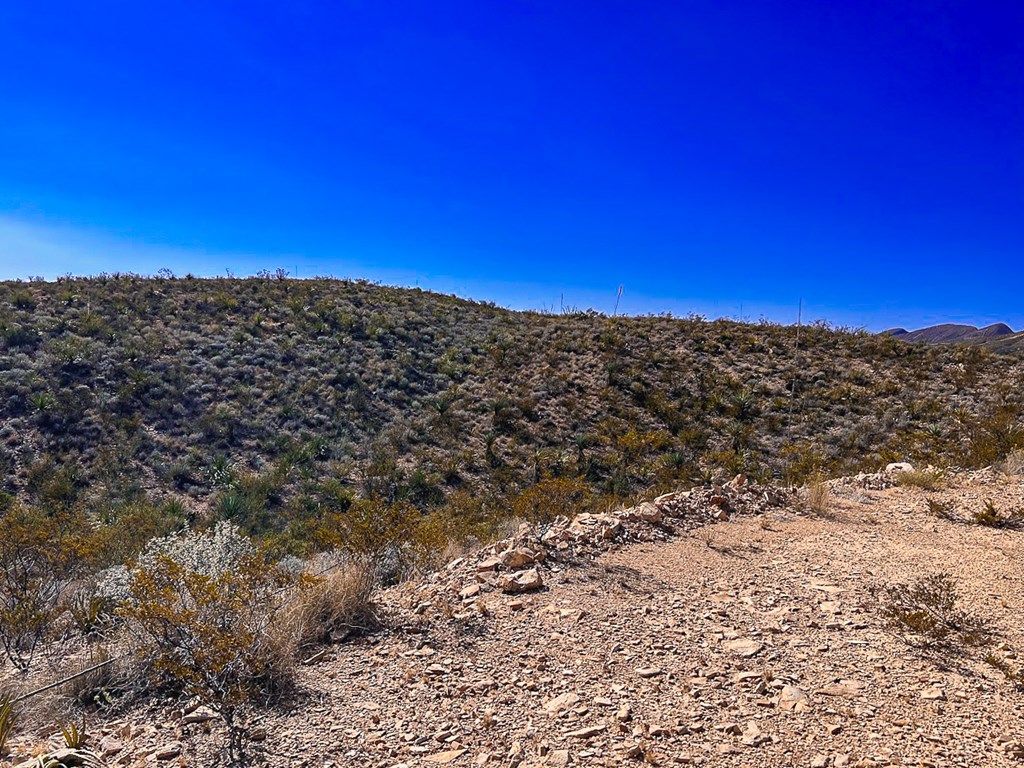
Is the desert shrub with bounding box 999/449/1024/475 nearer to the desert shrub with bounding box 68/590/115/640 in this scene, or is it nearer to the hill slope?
the hill slope

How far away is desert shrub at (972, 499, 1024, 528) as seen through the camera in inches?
262

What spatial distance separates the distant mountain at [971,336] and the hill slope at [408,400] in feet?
13.1

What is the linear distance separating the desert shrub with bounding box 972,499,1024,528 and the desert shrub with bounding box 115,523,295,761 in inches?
267

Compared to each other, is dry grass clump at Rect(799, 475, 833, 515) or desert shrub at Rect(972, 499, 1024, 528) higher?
dry grass clump at Rect(799, 475, 833, 515)

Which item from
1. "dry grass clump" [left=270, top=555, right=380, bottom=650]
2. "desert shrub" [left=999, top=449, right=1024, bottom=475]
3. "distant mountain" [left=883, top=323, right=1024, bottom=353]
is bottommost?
"dry grass clump" [left=270, top=555, right=380, bottom=650]

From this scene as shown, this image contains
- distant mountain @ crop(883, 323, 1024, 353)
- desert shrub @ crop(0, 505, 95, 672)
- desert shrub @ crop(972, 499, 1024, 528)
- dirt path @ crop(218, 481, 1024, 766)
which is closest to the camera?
→ dirt path @ crop(218, 481, 1024, 766)

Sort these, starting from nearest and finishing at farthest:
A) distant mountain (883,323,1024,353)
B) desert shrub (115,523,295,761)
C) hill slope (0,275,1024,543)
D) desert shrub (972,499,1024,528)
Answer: desert shrub (115,523,295,761)
desert shrub (972,499,1024,528)
hill slope (0,275,1024,543)
distant mountain (883,323,1024,353)

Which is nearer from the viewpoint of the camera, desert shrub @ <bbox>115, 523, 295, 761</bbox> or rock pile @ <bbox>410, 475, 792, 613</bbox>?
desert shrub @ <bbox>115, 523, 295, 761</bbox>

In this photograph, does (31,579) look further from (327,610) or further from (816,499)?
(816,499)

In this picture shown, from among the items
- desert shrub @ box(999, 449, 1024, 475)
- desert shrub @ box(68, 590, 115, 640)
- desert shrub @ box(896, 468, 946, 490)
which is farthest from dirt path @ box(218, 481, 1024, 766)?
desert shrub @ box(999, 449, 1024, 475)

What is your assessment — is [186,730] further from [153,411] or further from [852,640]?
[153,411]

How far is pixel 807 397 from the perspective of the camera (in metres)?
21.6

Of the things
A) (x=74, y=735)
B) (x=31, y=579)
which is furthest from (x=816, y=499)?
(x=31, y=579)

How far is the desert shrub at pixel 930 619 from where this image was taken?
12.8ft
